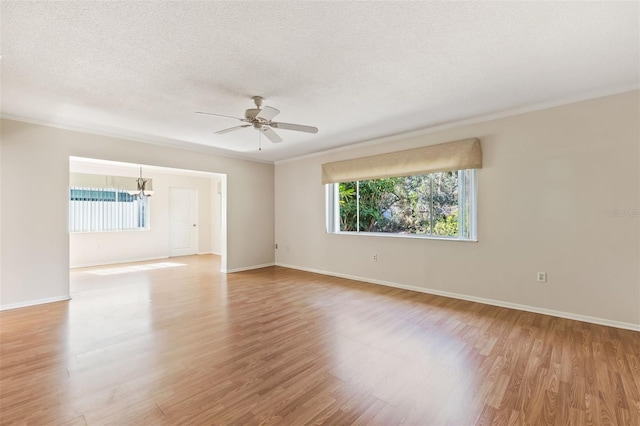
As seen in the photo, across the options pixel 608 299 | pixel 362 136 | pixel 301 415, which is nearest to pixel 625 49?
pixel 608 299

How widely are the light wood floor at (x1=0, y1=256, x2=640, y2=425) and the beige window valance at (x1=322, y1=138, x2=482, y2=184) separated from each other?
193cm

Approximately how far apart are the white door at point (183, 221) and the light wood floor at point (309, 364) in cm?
438

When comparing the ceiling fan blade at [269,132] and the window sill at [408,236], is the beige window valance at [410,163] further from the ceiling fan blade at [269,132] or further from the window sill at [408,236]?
the ceiling fan blade at [269,132]

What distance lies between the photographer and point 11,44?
2.09 m

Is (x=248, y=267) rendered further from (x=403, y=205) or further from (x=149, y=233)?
(x=403, y=205)

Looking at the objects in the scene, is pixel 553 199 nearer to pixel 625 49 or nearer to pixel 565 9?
pixel 625 49

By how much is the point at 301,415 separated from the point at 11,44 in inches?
131

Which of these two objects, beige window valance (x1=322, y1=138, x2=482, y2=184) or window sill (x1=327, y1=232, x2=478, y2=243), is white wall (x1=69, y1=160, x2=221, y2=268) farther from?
window sill (x1=327, y1=232, x2=478, y2=243)

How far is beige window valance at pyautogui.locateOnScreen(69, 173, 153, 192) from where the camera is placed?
21.1 feet

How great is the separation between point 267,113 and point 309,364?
2.42 metres

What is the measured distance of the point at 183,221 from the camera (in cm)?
834

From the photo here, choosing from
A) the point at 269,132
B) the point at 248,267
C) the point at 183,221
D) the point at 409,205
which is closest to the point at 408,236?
the point at 409,205

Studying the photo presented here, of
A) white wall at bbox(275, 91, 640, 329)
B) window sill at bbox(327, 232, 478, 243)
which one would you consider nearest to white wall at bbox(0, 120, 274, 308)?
window sill at bbox(327, 232, 478, 243)

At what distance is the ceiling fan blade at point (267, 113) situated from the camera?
288 cm
